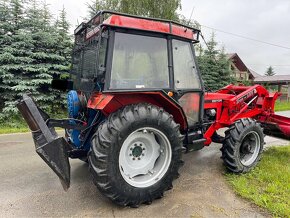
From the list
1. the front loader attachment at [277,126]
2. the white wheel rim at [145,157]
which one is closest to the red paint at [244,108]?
the front loader attachment at [277,126]

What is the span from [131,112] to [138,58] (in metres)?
0.74

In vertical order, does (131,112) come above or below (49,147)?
above

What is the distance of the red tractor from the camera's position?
2.71m

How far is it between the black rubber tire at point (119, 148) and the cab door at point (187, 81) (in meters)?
0.64

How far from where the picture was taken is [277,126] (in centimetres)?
466

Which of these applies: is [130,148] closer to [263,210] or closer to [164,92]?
[164,92]

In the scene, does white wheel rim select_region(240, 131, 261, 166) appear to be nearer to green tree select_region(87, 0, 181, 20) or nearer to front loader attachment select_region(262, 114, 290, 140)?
front loader attachment select_region(262, 114, 290, 140)

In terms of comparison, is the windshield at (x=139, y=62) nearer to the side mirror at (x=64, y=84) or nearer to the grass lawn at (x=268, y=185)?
the side mirror at (x=64, y=84)

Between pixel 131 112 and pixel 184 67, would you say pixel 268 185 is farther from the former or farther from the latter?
pixel 131 112

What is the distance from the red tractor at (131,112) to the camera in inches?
107

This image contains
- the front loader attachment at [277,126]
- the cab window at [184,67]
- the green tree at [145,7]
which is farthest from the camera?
the green tree at [145,7]

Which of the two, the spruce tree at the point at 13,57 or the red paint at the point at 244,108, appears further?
the spruce tree at the point at 13,57

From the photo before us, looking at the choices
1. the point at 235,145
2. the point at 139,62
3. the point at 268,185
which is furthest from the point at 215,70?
the point at 139,62

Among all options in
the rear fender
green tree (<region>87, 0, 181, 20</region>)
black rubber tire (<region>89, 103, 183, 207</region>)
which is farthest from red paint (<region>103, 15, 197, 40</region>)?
green tree (<region>87, 0, 181, 20</region>)
